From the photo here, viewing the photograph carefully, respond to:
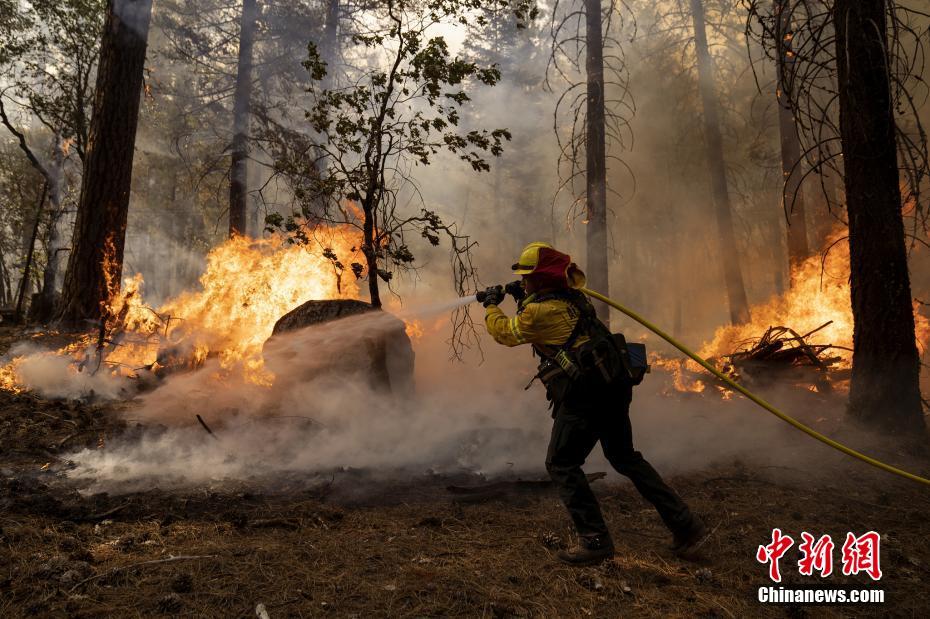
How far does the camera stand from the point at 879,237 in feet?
18.6

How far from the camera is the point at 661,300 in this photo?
88.9 feet

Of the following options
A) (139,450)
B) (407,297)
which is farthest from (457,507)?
(407,297)

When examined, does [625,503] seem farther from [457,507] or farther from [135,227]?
[135,227]

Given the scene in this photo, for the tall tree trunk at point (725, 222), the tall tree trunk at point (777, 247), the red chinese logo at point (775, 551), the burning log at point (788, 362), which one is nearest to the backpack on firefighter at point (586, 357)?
the red chinese logo at point (775, 551)

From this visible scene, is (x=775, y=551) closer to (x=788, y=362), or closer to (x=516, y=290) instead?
(x=516, y=290)

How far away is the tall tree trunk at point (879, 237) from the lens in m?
5.63

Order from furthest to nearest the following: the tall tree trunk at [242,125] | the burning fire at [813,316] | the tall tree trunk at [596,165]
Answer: the tall tree trunk at [242,125], the tall tree trunk at [596,165], the burning fire at [813,316]

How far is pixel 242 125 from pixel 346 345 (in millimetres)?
9720

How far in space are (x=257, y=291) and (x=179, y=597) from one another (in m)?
7.10

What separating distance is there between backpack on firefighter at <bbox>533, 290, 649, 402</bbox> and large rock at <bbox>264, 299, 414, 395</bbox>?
4179 mm

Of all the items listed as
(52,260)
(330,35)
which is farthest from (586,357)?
(330,35)

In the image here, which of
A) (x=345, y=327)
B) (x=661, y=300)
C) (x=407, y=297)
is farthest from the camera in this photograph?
(x=661, y=300)

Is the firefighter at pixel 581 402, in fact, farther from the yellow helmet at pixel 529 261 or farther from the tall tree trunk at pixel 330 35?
the tall tree trunk at pixel 330 35

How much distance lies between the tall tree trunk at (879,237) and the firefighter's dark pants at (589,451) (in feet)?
12.3
